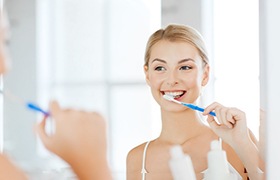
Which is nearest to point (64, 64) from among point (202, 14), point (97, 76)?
point (97, 76)

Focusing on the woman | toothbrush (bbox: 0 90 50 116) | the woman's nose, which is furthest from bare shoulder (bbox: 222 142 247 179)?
toothbrush (bbox: 0 90 50 116)

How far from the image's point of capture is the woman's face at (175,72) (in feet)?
2.14

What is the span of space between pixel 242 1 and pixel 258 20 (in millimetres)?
32

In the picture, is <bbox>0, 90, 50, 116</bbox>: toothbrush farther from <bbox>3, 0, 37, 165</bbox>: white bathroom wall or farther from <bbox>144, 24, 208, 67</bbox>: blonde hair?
<bbox>144, 24, 208, 67</bbox>: blonde hair

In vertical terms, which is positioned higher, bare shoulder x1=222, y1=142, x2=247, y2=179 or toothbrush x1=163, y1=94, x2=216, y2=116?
toothbrush x1=163, y1=94, x2=216, y2=116

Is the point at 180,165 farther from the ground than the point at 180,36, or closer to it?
closer to it

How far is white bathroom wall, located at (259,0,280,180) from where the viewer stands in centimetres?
62

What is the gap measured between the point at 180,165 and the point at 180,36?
0.52ft

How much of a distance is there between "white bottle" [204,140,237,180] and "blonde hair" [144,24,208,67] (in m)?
0.11

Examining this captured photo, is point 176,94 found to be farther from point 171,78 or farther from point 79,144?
point 79,144

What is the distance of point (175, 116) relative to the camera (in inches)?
26.0

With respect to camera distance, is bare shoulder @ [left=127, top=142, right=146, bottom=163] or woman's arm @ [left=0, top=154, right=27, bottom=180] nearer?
woman's arm @ [left=0, top=154, right=27, bottom=180]

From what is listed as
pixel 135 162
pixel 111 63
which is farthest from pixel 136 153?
pixel 111 63

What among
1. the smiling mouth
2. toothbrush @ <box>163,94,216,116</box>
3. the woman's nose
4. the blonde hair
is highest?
the blonde hair
